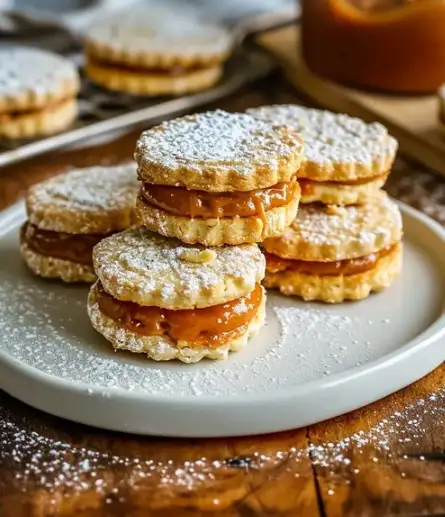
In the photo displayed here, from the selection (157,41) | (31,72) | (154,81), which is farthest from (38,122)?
(157,41)

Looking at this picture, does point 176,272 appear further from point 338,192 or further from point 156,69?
point 156,69

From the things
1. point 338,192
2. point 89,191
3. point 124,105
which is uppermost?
point 338,192

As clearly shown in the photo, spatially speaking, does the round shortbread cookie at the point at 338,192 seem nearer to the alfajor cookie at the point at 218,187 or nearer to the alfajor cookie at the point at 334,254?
the alfajor cookie at the point at 334,254

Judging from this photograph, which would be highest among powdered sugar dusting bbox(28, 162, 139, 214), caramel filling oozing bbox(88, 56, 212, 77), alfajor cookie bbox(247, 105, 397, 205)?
alfajor cookie bbox(247, 105, 397, 205)

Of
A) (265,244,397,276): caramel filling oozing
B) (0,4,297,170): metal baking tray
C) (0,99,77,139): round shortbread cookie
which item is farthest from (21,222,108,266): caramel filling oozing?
(0,99,77,139): round shortbread cookie

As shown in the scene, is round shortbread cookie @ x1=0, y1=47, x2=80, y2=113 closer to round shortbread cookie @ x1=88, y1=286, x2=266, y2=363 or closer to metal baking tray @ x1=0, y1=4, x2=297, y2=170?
metal baking tray @ x1=0, y1=4, x2=297, y2=170

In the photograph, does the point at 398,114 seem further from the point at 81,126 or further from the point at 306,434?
the point at 306,434
